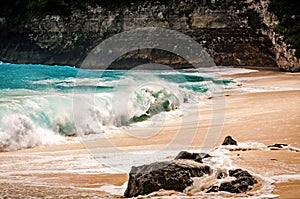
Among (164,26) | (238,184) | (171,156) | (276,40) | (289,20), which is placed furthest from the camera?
(164,26)

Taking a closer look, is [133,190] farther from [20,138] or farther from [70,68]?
[70,68]

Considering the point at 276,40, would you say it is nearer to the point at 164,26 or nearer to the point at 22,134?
the point at 164,26

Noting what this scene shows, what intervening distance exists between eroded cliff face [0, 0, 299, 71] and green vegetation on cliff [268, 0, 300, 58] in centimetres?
74

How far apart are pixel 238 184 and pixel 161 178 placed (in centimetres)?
66

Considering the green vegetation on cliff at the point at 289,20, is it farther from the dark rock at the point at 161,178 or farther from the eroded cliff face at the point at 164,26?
the dark rock at the point at 161,178

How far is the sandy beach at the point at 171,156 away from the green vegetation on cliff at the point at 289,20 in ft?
36.8

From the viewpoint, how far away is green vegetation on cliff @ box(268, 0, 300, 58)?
22281 mm

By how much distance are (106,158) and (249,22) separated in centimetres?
2073

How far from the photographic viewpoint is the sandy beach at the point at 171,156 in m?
4.82

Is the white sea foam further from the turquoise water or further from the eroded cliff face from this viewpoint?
the eroded cliff face

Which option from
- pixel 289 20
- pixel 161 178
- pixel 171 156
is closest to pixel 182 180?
pixel 161 178

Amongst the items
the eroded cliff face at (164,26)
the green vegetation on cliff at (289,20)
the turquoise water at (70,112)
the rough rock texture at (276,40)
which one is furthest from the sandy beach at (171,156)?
the eroded cliff face at (164,26)

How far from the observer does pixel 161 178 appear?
4.45 meters

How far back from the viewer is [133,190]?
176 inches
